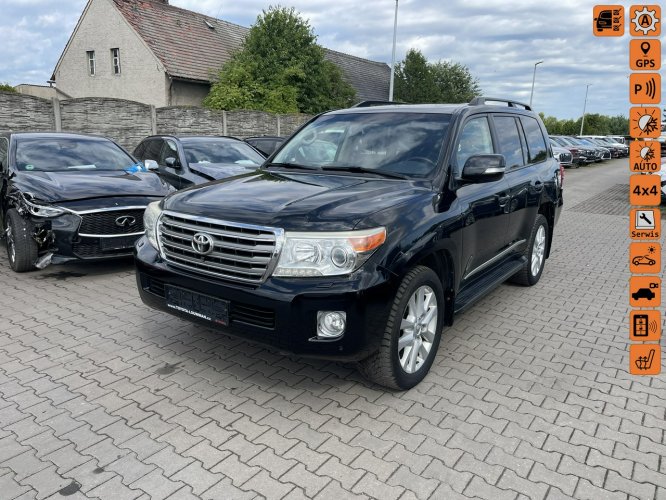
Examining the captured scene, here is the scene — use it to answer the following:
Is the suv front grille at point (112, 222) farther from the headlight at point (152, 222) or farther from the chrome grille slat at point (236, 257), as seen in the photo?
the chrome grille slat at point (236, 257)

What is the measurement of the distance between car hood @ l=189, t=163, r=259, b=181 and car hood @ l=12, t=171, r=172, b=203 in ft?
5.33

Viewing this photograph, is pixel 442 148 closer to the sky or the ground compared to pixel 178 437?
closer to the sky

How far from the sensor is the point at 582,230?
34.1 ft

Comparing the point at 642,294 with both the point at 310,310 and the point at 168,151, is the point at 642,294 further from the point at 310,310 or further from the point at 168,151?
the point at 168,151

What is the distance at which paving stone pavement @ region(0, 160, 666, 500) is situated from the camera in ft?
8.59

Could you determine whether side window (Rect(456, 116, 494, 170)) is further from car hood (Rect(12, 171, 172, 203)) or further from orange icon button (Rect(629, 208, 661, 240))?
car hood (Rect(12, 171, 172, 203))

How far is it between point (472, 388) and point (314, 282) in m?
1.48

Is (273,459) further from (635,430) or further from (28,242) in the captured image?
(28,242)

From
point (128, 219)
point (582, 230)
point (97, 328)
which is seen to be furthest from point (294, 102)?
point (97, 328)

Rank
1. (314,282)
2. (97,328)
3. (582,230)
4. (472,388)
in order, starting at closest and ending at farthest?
1. (314,282)
2. (472,388)
3. (97,328)
4. (582,230)

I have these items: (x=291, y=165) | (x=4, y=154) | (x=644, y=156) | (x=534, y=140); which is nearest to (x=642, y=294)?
(x=644, y=156)

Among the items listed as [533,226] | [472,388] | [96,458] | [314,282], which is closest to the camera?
[96,458]

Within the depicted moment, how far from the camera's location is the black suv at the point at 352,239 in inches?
117

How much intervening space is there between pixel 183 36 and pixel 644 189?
89.0ft
